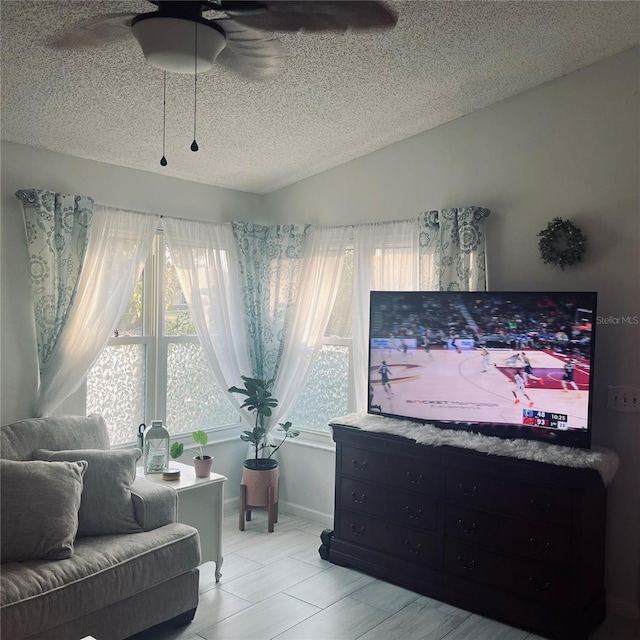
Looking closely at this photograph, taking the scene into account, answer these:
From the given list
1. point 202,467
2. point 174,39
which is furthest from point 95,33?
point 202,467

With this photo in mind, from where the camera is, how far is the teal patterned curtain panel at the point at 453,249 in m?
3.56

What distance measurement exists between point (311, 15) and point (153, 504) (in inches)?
93.6

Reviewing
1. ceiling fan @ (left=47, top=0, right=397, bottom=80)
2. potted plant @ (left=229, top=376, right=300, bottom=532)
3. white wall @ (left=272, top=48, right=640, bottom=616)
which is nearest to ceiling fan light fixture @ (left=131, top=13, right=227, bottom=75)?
ceiling fan @ (left=47, top=0, right=397, bottom=80)

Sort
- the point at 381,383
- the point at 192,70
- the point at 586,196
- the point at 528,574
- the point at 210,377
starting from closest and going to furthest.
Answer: the point at 192,70
the point at 528,574
the point at 586,196
the point at 381,383
the point at 210,377

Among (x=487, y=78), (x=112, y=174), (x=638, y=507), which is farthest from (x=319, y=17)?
(x=638, y=507)

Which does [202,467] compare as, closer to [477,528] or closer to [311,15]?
[477,528]

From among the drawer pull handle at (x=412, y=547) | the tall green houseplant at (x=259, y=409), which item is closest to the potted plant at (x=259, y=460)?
the tall green houseplant at (x=259, y=409)

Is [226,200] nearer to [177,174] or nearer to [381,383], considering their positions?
[177,174]

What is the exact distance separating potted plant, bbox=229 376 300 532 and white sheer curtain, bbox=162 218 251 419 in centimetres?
17

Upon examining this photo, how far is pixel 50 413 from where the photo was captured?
3479 millimetres

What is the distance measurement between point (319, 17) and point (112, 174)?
207cm

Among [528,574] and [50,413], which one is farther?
[50,413]

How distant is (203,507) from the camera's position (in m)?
3.49

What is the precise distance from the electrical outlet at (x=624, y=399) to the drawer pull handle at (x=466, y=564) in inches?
42.9
